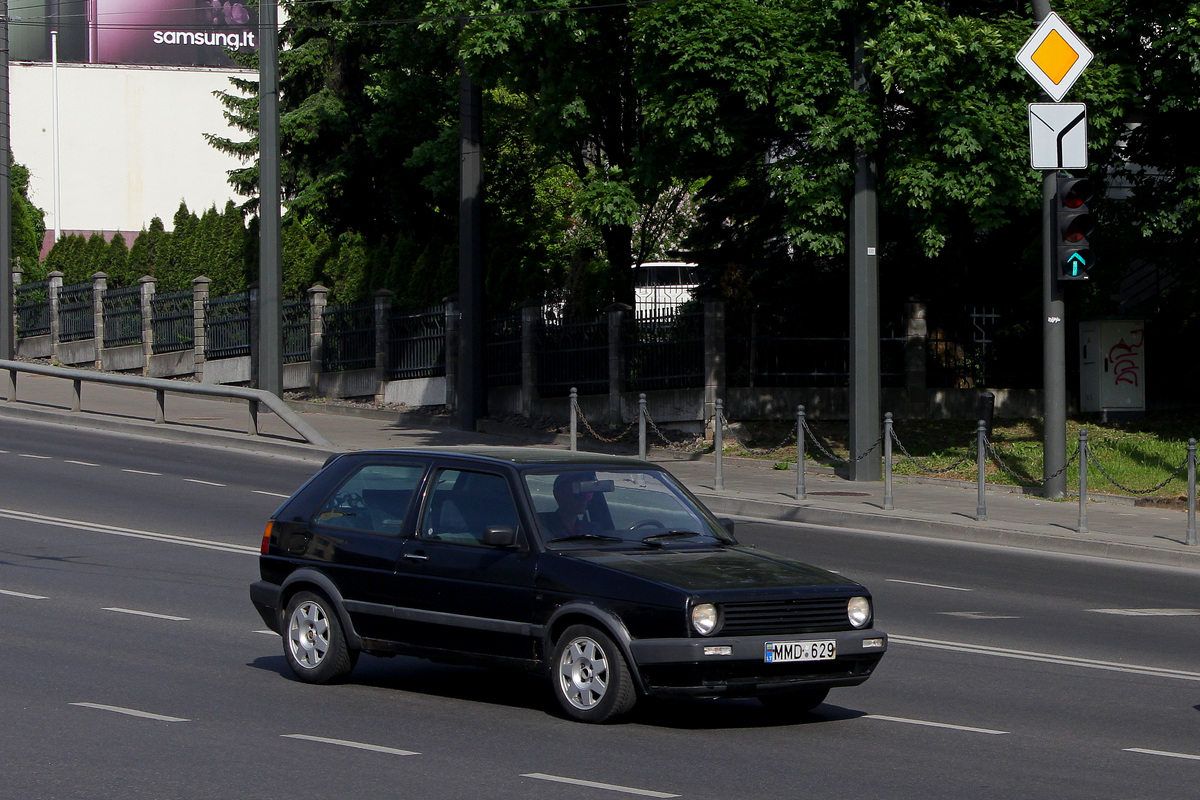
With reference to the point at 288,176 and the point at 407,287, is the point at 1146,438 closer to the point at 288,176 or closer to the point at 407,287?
the point at 407,287

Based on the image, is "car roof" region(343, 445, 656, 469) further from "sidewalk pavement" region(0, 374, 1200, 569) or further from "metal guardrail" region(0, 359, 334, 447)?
"metal guardrail" region(0, 359, 334, 447)

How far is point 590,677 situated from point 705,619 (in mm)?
743

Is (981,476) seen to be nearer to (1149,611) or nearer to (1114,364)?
(1149,611)

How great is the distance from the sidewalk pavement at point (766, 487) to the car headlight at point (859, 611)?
29.6 ft

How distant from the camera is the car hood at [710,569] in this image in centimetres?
777

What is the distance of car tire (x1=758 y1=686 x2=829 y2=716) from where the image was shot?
8.29 m

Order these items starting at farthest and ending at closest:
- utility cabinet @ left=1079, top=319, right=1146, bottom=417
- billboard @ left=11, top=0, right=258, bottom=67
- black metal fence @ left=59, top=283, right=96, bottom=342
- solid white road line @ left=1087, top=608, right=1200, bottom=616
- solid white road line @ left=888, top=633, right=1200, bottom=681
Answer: billboard @ left=11, top=0, right=258, bottom=67 < black metal fence @ left=59, top=283, right=96, bottom=342 < utility cabinet @ left=1079, top=319, right=1146, bottom=417 < solid white road line @ left=1087, top=608, right=1200, bottom=616 < solid white road line @ left=888, top=633, right=1200, bottom=681

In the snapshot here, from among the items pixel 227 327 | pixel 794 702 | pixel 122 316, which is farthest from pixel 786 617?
pixel 122 316

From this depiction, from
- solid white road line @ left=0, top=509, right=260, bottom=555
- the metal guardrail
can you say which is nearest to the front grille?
solid white road line @ left=0, top=509, right=260, bottom=555

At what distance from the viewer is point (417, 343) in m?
31.3

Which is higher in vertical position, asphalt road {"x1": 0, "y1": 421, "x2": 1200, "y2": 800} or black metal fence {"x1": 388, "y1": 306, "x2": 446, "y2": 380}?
black metal fence {"x1": 388, "y1": 306, "x2": 446, "y2": 380}

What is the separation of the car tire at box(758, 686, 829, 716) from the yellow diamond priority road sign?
12.6m

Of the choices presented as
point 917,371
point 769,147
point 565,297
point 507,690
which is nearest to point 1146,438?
point 917,371

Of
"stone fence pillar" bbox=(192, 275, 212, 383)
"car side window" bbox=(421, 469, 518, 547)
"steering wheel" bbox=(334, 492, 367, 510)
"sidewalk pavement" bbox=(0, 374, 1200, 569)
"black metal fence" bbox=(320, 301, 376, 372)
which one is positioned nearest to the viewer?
"car side window" bbox=(421, 469, 518, 547)
